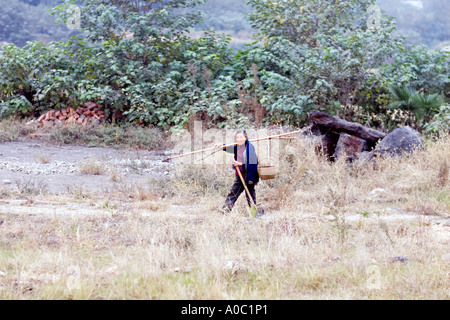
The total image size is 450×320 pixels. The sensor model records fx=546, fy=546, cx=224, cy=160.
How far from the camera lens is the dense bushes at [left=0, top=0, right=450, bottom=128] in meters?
13.4

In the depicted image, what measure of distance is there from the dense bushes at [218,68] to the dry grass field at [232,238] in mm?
4083

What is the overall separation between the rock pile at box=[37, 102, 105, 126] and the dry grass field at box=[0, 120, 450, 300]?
19.0ft

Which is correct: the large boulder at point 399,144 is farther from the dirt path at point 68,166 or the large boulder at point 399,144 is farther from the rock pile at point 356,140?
the dirt path at point 68,166

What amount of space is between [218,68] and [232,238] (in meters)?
10.3

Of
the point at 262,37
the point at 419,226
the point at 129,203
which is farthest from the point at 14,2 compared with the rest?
the point at 419,226

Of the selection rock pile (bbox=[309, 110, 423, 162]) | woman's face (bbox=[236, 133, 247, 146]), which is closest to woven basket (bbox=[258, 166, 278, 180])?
woman's face (bbox=[236, 133, 247, 146])

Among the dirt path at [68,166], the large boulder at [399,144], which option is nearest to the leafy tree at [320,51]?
the large boulder at [399,144]

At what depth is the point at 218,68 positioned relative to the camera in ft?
51.4

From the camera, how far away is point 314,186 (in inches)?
357

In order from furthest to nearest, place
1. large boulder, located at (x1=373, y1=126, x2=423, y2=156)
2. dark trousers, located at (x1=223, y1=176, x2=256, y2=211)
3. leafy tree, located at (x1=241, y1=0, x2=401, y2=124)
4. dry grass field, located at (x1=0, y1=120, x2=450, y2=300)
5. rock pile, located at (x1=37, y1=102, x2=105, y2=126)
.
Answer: rock pile, located at (x1=37, y1=102, x2=105, y2=126) → leafy tree, located at (x1=241, y1=0, x2=401, y2=124) → large boulder, located at (x1=373, y1=126, x2=423, y2=156) → dark trousers, located at (x1=223, y1=176, x2=256, y2=211) → dry grass field, located at (x1=0, y1=120, x2=450, y2=300)

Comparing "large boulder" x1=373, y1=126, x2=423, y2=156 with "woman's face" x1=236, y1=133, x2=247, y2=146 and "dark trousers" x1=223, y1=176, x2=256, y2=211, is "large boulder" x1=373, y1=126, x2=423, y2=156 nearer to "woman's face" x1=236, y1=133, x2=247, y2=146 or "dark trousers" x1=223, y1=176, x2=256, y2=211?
"dark trousers" x1=223, y1=176, x2=256, y2=211

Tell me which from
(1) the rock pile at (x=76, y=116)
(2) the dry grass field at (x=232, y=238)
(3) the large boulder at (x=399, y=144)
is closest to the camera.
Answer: (2) the dry grass field at (x=232, y=238)

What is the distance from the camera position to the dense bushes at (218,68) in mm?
13438

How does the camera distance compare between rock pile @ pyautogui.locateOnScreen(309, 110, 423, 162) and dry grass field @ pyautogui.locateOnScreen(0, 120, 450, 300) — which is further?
rock pile @ pyautogui.locateOnScreen(309, 110, 423, 162)
